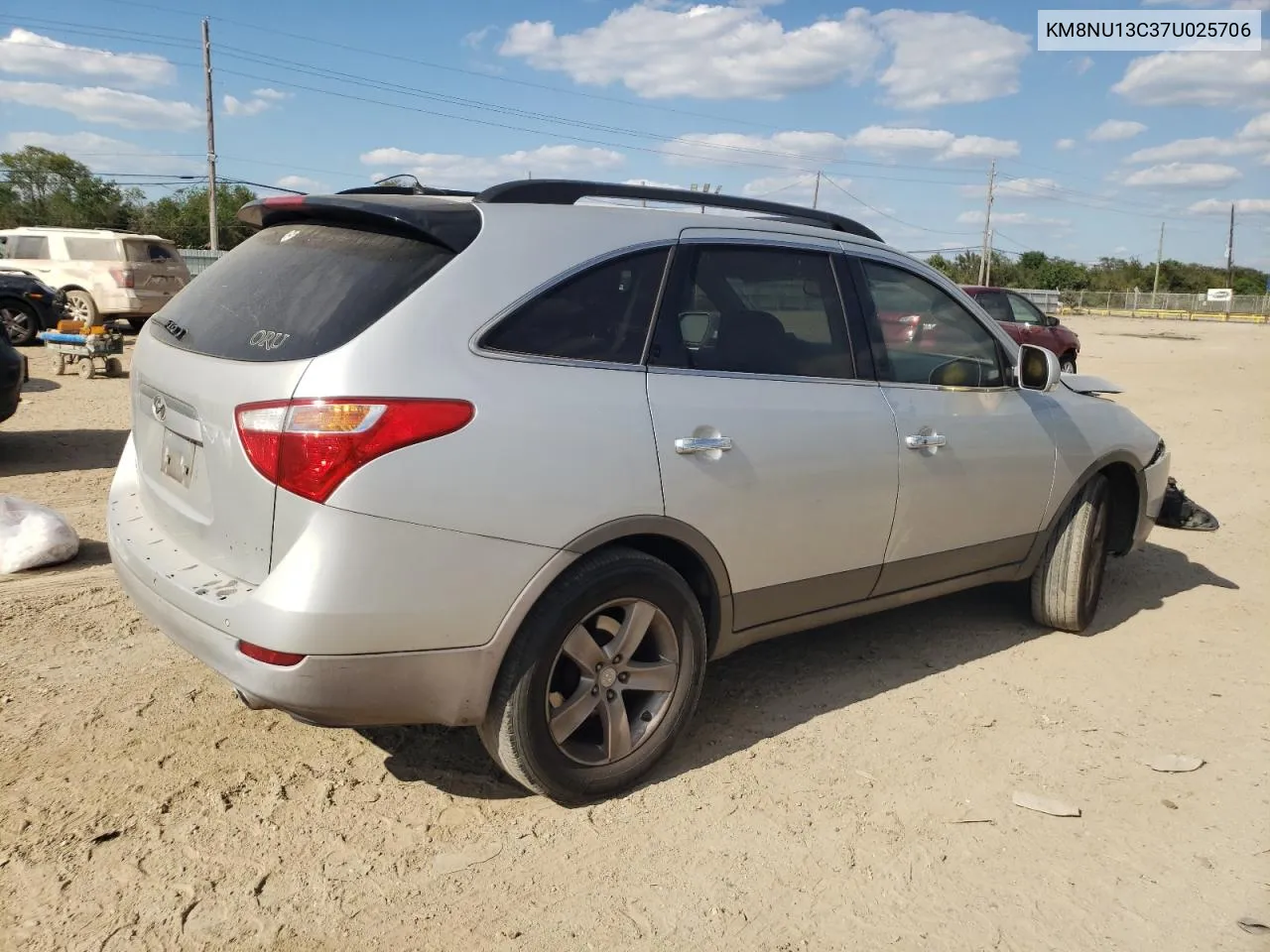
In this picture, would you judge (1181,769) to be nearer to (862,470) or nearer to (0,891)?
(862,470)

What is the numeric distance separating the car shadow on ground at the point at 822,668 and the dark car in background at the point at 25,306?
50.2 feet

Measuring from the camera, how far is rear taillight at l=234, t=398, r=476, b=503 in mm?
2615

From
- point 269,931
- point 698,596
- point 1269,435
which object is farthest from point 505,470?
point 1269,435

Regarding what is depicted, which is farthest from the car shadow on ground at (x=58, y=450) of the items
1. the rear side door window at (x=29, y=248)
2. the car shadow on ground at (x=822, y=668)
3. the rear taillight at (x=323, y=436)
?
the rear side door window at (x=29, y=248)

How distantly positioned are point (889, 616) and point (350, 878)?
3.22 m

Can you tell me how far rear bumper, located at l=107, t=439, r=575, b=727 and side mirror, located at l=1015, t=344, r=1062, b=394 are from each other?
2644mm

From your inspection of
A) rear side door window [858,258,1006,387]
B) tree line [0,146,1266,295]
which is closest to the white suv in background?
rear side door window [858,258,1006,387]

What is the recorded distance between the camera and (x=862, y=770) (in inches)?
142

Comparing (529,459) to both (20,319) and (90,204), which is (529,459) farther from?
(90,204)

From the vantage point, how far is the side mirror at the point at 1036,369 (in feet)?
15.0

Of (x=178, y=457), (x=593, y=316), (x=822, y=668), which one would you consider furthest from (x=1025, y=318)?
(x=178, y=457)

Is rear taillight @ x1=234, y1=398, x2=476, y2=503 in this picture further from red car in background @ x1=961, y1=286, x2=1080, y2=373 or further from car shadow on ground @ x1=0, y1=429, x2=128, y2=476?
red car in background @ x1=961, y1=286, x2=1080, y2=373

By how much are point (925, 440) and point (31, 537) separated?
437cm

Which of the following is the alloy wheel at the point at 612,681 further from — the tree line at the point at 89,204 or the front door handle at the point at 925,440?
the tree line at the point at 89,204
